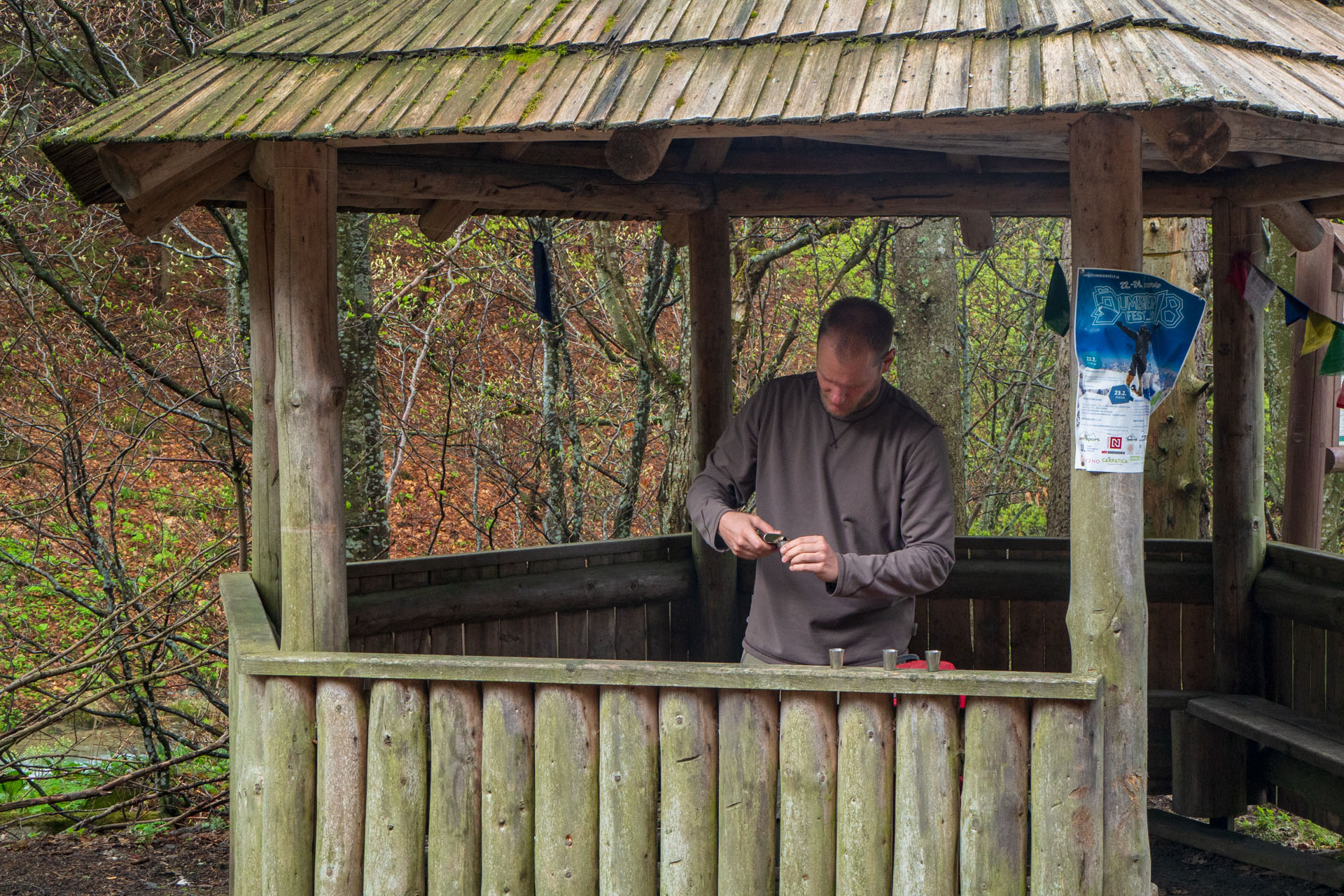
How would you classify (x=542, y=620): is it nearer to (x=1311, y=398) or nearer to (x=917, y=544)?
(x=917, y=544)

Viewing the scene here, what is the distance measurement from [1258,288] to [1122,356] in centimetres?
229

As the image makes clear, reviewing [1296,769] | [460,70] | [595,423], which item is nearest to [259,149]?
[460,70]

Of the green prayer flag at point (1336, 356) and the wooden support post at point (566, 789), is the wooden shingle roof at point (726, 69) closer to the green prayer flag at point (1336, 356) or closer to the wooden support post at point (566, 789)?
the wooden support post at point (566, 789)

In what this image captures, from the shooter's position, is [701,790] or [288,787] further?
[288,787]

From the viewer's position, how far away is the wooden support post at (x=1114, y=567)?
3406mm

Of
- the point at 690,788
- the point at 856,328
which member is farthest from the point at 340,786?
the point at 856,328

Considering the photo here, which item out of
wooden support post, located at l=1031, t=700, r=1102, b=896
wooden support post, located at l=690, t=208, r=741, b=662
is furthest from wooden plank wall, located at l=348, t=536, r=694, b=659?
wooden support post, located at l=1031, t=700, r=1102, b=896

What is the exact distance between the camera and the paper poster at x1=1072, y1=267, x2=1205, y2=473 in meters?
3.41

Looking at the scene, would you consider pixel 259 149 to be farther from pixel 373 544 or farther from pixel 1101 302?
pixel 373 544

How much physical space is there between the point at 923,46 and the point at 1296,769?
383 centimetres

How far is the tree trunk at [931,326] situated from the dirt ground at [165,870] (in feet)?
9.73

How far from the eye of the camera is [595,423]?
412 inches

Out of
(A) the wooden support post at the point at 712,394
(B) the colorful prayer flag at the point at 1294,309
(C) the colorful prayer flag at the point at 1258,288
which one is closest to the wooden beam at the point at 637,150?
(A) the wooden support post at the point at 712,394

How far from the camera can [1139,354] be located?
348 cm
